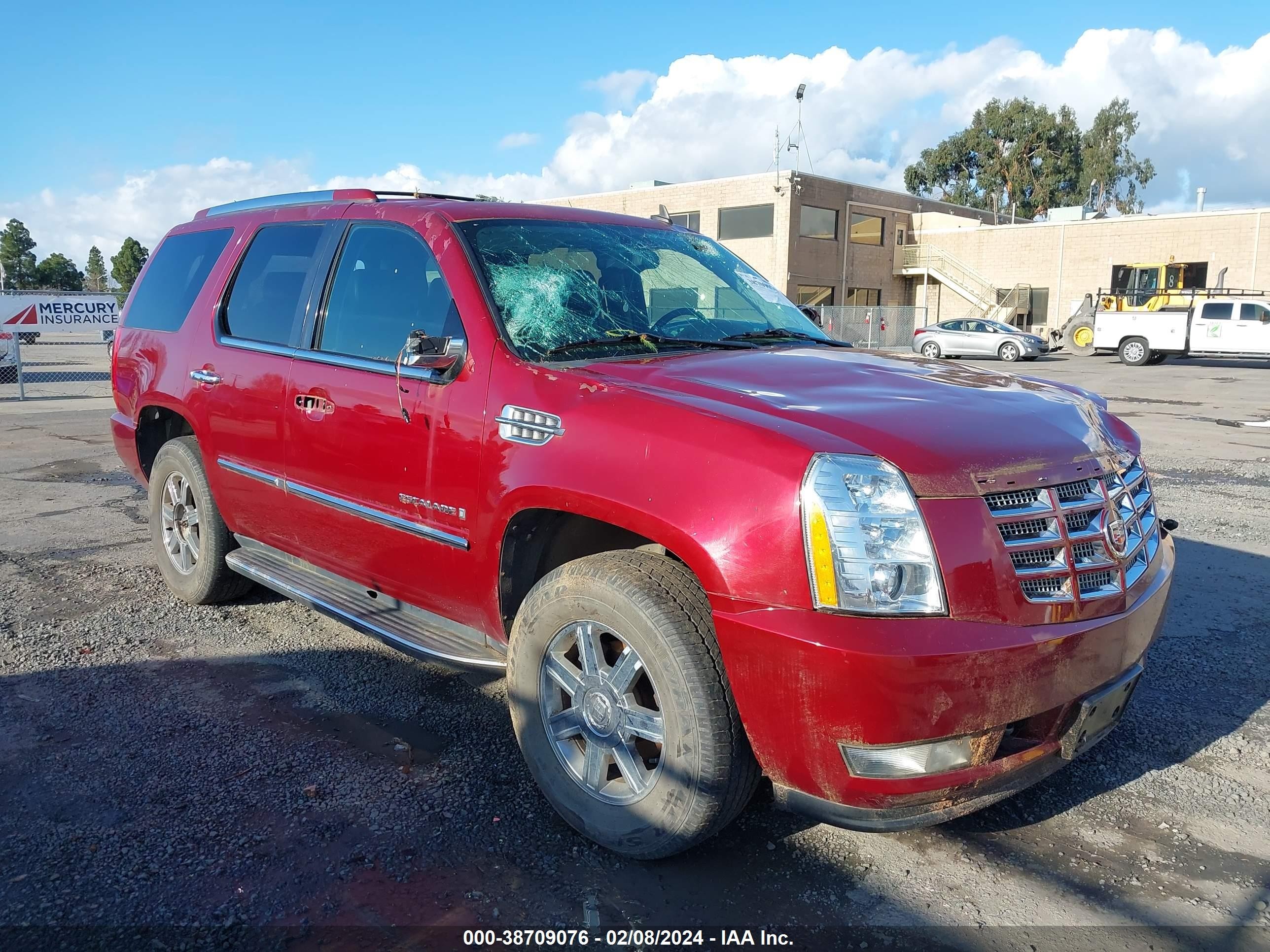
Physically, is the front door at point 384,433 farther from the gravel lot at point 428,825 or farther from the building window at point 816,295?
the building window at point 816,295

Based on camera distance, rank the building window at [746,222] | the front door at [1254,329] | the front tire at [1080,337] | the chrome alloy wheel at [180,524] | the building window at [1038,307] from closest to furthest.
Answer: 1. the chrome alloy wheel at [180,524]
2. the front door at [1254,329]
3. the front tire at [1080,337]
4. the building window at [746,222]
5. the building window at [1038,307]

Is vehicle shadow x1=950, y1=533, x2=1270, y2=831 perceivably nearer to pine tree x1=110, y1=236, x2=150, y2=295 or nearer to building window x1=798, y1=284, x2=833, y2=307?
building window x1=798, y1=284, x2=833, y2=307

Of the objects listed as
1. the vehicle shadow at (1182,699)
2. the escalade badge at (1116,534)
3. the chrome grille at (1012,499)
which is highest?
the chrome grille at (1012,499)

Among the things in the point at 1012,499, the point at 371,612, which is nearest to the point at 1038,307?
the point at 371,612

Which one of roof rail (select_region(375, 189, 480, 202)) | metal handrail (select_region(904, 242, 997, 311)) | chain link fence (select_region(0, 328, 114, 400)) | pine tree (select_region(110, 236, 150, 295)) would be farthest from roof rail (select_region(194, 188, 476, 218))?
pine tree (select_region(110, 236, 150, 295))

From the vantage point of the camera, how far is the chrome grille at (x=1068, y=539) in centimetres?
248

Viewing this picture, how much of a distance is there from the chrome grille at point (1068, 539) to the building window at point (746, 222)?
38.6m

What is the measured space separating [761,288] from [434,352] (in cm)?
188

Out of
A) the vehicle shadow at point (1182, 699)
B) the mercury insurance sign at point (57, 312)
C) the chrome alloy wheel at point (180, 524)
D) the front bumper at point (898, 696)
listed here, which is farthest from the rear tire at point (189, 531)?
the mercury insurance sign at point (57, 312)

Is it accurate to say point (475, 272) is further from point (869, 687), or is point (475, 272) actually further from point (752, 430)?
point (869, 687)

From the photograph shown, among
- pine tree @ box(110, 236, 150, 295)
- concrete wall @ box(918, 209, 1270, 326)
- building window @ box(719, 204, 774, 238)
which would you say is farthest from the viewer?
pine tree @ box(110, 236, 150, 295)

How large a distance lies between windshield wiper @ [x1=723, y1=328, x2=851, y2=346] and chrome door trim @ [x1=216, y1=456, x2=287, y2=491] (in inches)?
79.9

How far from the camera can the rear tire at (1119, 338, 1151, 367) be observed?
98.2ft

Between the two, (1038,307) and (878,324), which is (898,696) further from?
(1038,307)
